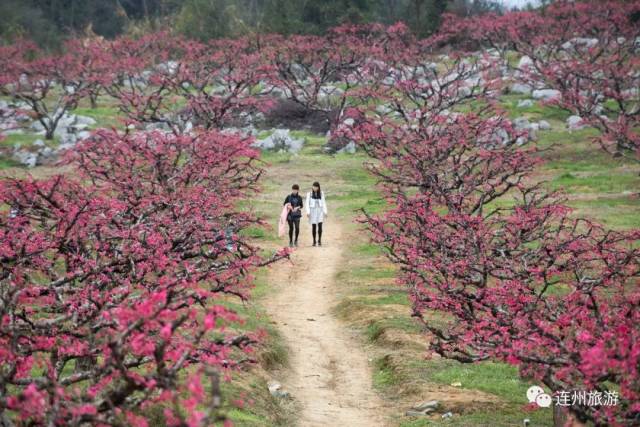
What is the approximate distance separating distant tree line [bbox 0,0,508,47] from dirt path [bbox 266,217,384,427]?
44918mm

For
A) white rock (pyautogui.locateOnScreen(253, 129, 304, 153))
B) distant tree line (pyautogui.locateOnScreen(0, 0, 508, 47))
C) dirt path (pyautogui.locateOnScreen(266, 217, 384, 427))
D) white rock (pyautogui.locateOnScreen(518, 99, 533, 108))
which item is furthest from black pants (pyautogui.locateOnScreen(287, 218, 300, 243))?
distant tree line (pyautogui.locateOnScreen(0, 0, 508, 47))

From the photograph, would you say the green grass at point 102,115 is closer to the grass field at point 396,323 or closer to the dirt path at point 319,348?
the grass field at point 396,323

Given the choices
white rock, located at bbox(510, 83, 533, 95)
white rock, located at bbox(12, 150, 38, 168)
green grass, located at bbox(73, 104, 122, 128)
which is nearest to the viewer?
white rock, located at bbox(12, 150, 38, 168)

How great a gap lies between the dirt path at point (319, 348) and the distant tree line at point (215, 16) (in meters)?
44.9

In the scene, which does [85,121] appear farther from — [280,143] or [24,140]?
[280,143]

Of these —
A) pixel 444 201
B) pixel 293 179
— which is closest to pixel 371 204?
pixel 293 179

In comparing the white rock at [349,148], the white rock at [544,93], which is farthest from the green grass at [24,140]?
the white rock at [544,93]

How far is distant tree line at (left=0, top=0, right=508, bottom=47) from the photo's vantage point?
68188mm

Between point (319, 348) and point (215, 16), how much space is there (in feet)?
196

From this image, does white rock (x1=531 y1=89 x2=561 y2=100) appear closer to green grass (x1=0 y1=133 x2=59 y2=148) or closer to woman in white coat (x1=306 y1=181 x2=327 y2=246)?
green grass (x1=0 y1=133 x2=59 y2=148)

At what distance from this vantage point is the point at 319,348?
17953mm

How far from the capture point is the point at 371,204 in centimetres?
3178

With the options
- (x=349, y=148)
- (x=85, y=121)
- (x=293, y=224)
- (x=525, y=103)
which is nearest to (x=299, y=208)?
(x=293, y=224)

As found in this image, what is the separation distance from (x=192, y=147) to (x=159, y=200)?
6.94m
